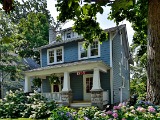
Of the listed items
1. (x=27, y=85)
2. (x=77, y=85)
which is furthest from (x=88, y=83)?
(x=27, y=85)

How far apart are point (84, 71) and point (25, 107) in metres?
5.05

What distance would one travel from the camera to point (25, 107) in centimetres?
1431

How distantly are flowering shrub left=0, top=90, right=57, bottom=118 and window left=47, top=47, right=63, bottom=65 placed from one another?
6.21m

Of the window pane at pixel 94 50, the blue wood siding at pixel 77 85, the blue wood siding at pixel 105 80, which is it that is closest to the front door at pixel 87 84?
the blue wood siding at pixel 77 85

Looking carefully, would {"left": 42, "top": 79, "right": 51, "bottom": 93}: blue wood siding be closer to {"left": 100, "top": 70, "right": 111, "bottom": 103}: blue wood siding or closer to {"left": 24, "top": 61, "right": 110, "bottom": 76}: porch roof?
{"left": 24, "top": 61, "right": 110, "bottom": 76}: porch roof

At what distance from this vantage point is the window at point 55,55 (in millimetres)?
21094

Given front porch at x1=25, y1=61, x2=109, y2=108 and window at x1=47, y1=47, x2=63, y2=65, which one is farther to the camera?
window at x1=47, y1=47, x2=63, y2=65

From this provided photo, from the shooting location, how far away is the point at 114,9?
4.08 ft

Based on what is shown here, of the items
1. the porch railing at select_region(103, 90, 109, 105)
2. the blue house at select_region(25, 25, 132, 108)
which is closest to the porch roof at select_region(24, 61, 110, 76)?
the blue house at select_region(25, 25, 132, 108)

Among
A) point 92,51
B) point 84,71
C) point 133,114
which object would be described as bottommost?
point 133,114

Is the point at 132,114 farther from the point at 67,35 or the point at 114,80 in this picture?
the point at 67,35

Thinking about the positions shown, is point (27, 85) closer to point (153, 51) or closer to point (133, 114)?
point (153, 51)

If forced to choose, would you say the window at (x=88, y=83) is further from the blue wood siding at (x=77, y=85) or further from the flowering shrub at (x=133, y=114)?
the flowering shrub at (x=133, y=114)

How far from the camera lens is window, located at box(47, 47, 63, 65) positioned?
69.2 ft
